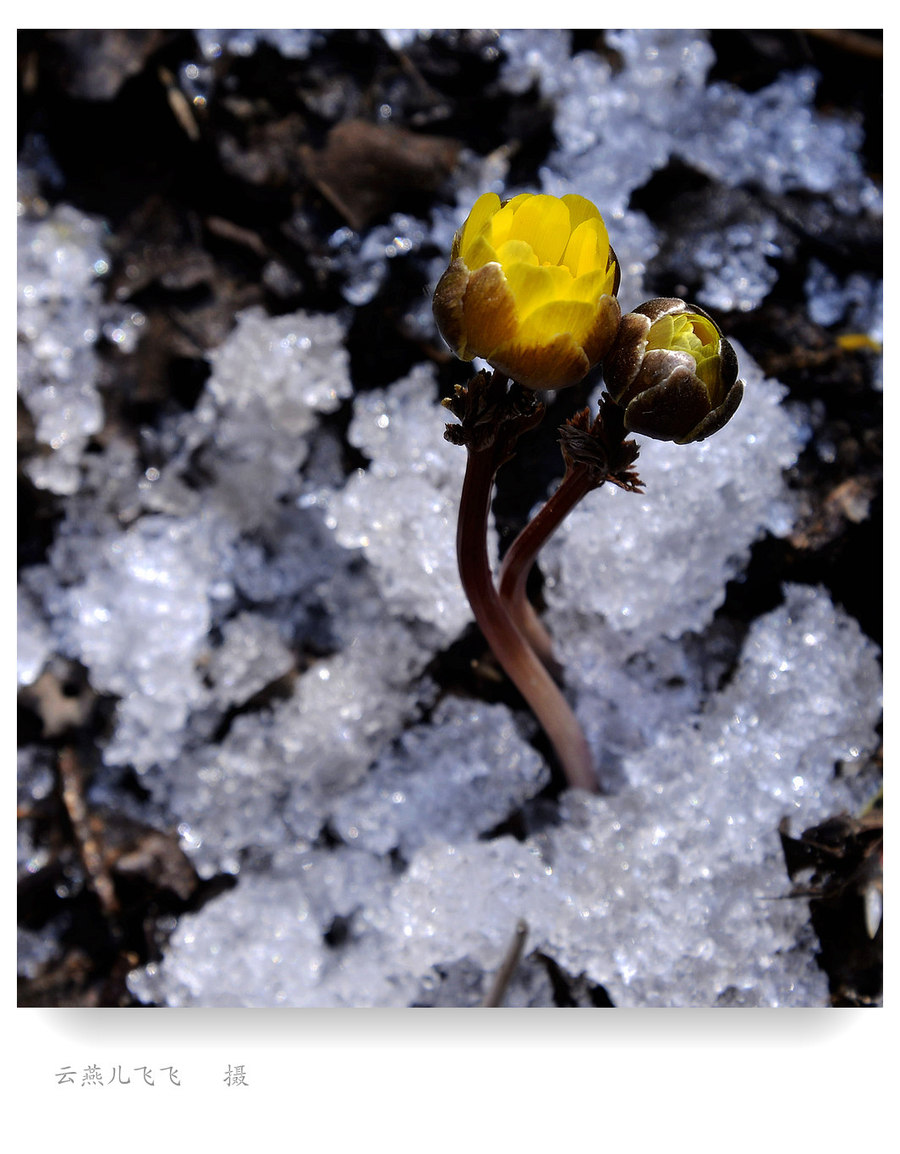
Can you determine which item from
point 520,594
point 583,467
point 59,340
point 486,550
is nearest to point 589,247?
point 583,467

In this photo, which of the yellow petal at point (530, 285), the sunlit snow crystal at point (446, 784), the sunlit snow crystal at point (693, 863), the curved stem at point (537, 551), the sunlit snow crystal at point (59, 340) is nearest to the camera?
the yellow petal at point (530, 285)

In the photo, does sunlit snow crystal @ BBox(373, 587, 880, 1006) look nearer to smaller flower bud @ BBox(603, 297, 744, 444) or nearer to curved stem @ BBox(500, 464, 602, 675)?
curved stem @ BBox(500, 464, 602, 675)

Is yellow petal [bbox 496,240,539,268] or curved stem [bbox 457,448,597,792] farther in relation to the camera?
curved stem [bbox 457,448,597,792]

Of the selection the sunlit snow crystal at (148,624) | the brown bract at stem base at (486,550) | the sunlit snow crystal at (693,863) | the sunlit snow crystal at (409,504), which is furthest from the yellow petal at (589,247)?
the sunlit snow crystal at (148,624)

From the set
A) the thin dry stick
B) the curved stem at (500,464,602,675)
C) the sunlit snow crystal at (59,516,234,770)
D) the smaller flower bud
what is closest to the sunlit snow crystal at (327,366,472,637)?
the curved stem at (500,464,602,675)

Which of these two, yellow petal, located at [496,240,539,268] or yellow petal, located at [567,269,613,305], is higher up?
yellow petal, located at [496,240,539,268]

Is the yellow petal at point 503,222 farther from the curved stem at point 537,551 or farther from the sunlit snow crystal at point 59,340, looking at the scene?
the sunlit snow crystal at point 59,340

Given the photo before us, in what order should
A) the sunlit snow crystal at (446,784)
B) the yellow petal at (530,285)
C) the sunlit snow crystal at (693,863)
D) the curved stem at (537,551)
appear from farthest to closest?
the sunlit snow crystal at (446,784)
the sunlit snow crystal at (693,863)
the curved stem at (537,551)
the yellow petal at (530,285)
